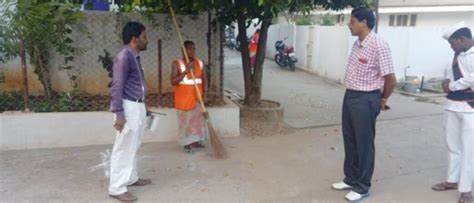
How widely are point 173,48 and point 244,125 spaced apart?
1539 millimetres

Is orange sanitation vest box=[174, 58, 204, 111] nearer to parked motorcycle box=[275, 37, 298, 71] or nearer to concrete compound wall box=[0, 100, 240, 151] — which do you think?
concrete compound wall box=[0, 100, 240, 151]

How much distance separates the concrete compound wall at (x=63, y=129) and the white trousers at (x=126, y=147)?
165cm

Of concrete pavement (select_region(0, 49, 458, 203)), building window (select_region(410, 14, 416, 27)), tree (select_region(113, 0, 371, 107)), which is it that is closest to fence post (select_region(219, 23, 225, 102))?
tree (select_region(113, 0, 371, 107))

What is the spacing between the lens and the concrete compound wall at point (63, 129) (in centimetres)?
498

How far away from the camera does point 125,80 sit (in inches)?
141

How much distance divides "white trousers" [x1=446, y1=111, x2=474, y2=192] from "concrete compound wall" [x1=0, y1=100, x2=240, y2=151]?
3130mm

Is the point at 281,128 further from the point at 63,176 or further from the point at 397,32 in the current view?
the point at 397,32

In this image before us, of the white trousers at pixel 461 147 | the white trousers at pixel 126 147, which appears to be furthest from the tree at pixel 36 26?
the white trousers at pixel 461 147

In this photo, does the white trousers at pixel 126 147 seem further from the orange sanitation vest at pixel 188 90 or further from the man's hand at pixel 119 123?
the orange sanitation vest at pixel 188 90

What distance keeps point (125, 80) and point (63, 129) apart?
1994 mm

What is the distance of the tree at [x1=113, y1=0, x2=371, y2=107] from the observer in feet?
16.7

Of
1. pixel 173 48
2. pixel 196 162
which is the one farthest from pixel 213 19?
pixel 196 162

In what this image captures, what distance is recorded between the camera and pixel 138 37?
3699 millimetres

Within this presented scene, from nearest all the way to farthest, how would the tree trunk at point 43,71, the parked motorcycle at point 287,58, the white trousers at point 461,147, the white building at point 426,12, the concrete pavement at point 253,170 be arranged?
the white trousers at point 461,147 < the concrete pavement at point 253,170 < the tree trunk at point 43,71 < the parked motorcycle at point 287,58 < the white building at point 426,12
